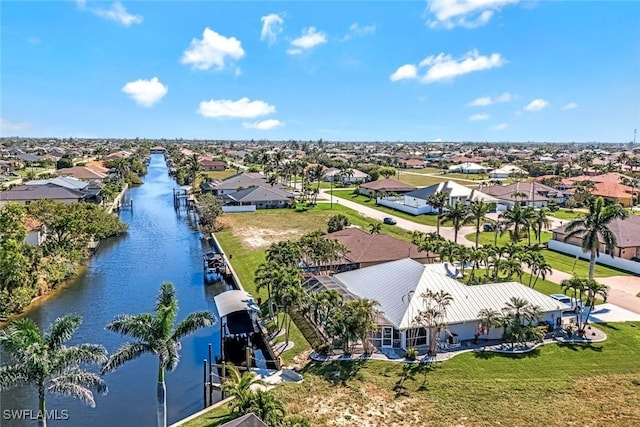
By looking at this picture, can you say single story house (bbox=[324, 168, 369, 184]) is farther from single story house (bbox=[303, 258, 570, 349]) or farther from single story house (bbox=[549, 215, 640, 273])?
single story house (bbox=[303, 258, 570, 349])

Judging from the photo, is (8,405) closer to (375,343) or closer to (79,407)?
(79,407)

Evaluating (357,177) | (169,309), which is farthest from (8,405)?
(357,177)

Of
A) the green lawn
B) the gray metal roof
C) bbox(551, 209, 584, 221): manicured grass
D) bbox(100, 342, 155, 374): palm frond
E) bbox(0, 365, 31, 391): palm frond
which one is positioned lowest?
the green lawn

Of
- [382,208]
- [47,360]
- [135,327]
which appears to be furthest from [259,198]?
[47,360]

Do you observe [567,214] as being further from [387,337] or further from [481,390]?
[481,390]

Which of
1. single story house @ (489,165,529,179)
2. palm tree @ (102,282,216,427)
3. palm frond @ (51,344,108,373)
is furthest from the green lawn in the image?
single story house @ (489,165,529,179)

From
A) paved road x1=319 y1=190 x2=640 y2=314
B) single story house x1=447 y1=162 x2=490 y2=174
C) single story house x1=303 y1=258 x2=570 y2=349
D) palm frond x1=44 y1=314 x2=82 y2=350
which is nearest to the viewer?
palm frond x1=44 y1=314 x2=82 y2=350
